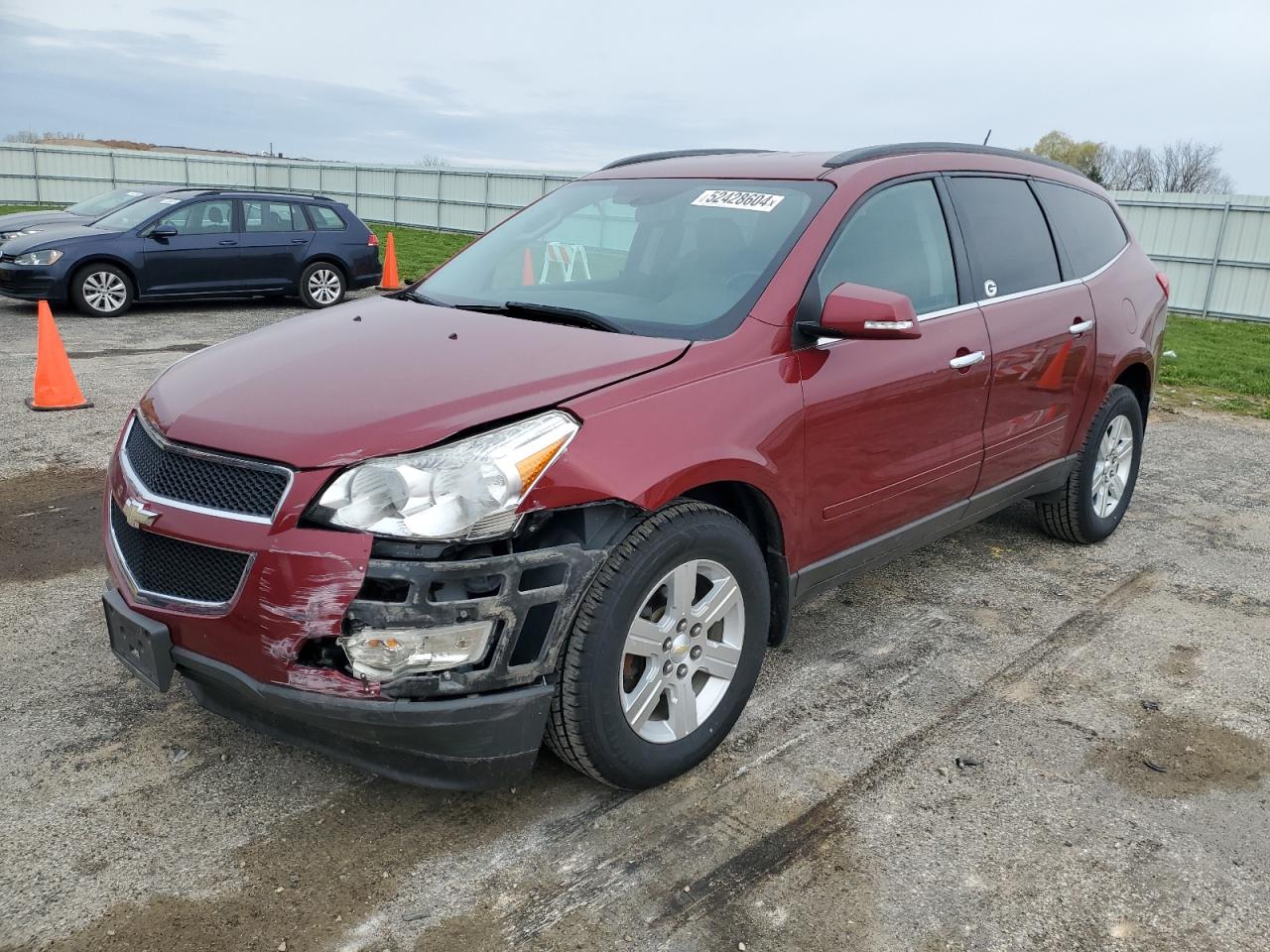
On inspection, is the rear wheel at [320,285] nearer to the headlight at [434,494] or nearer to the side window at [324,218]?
the side window at [324,218]

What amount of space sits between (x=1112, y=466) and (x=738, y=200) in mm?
2863

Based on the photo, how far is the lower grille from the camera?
102 inches

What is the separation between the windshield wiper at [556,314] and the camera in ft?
10.8

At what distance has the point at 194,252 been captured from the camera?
41.6 feet

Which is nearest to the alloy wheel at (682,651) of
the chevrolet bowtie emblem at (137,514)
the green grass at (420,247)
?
the chevrolet bowtie emblem at (137,514)

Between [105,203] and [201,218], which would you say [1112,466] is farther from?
[105,203]

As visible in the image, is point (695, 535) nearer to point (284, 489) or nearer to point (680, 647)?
point (680, 647)

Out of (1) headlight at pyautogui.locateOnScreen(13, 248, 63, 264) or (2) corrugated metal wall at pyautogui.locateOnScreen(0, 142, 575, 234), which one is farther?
(2) corrugated metal wall at pyautogui.locateOnScreen(0, 142, 575, 234)

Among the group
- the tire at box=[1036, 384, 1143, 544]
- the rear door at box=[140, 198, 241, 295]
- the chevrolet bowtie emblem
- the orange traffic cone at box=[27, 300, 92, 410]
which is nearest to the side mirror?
the chevrolet bowtie emblem

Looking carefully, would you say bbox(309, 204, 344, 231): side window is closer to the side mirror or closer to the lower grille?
the lower grille

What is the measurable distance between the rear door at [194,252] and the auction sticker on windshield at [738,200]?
10553 millimetres

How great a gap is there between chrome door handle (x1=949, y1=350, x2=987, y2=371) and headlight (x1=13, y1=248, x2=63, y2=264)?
11.3m

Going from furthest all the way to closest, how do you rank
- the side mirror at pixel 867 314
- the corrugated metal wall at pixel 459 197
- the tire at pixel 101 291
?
the corrugated metal wall at pixel 459 197, the tire at pixel 101 291, the side mirror at pixel 867 314

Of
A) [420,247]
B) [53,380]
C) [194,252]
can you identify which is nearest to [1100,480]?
[53,380]
